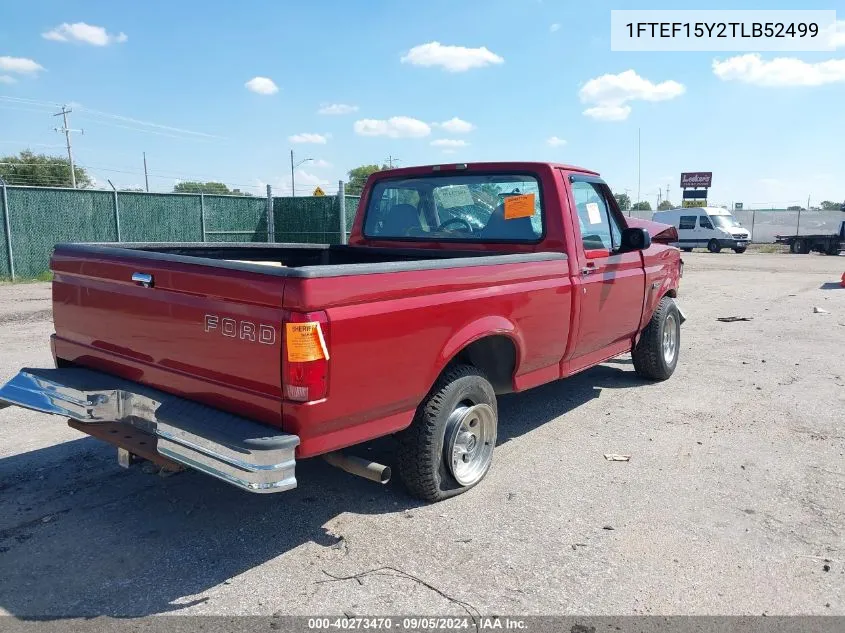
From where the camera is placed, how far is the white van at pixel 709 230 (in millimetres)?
Result: 31938

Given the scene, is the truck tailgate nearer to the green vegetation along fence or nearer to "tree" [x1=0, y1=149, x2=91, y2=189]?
the green vegetation along fence

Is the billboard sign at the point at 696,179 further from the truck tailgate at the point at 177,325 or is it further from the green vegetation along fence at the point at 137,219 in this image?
the truck tailgate at the point at 177,325

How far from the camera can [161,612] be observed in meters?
2.84

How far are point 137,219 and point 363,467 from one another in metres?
16.2

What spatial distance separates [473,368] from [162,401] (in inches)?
67.6

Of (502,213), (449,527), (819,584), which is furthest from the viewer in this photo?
(502,213)

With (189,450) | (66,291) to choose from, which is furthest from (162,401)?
(66,291)

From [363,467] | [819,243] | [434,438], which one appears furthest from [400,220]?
[819,243]

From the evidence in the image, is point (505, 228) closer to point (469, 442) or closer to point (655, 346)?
point (469, 442)

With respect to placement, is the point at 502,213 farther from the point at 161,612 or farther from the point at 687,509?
the point at 161,612

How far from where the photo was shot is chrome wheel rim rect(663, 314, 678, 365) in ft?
22.2

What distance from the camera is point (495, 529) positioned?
3.62m

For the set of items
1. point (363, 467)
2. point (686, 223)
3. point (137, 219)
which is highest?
point (137, 219)

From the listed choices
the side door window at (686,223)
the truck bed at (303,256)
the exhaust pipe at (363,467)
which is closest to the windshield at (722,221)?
the side door window at (686,223)
